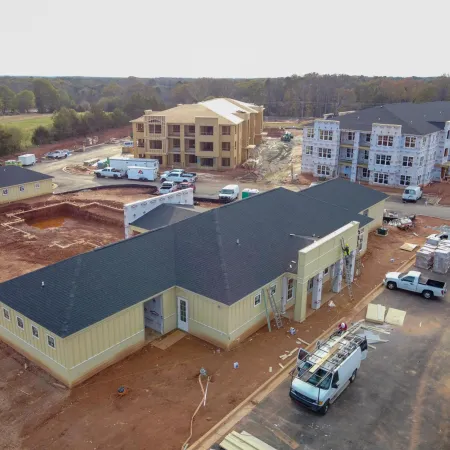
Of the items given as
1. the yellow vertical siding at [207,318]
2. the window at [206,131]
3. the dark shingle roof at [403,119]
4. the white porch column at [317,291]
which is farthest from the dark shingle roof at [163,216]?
the window at [206,131]

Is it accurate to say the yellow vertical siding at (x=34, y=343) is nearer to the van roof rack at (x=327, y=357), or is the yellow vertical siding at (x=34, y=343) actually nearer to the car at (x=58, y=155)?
the van roof rack at (x=327, y=357)

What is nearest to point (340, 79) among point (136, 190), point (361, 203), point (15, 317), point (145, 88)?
point (145, 88)

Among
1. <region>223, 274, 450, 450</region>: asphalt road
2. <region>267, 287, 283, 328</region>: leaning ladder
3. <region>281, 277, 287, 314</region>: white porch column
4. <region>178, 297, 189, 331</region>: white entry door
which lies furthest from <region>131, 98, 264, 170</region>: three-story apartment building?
<region>223, 274, 450, 450</region>: asphalt road

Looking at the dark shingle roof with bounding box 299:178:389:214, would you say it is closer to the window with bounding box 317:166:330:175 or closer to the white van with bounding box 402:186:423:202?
the white van with bounding box 402:186:423:202

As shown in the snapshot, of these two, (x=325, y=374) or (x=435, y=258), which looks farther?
(x=435, y=258)

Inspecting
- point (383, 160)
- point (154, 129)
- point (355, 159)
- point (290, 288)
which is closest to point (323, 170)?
point (355, 159)

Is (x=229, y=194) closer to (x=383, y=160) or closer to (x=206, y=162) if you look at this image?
(x=206, y=162)
